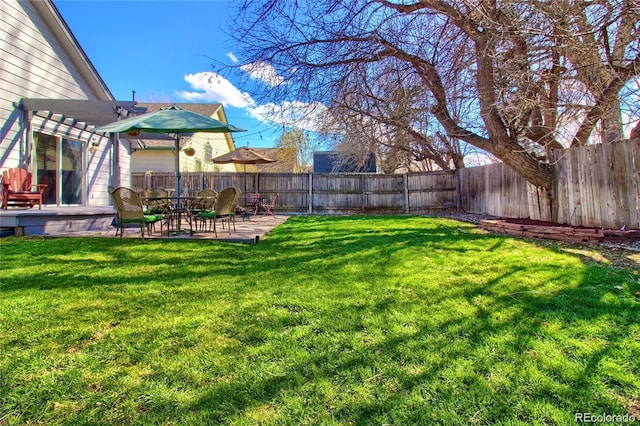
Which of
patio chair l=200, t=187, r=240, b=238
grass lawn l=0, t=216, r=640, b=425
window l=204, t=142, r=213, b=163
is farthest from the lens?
window l=204, t=142, r=213, b=163

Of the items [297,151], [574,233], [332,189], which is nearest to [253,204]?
[332,189]

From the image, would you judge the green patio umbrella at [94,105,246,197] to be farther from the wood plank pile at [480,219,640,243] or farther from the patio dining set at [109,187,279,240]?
the wood plank pile at [480,219,640,243]

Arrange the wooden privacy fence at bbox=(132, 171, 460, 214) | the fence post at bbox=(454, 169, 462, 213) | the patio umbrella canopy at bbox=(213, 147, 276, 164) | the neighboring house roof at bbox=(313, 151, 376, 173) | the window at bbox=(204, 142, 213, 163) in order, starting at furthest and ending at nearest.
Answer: the window at bbox=(204, 142, 213, 163), the neighboring house roof at bbox=(313, 151, 376, 173), the wooden privacy fence at bbox=(132, 171, 460, 214), the fence post at bbox=(454, 169, 462, 213), the patio umbrella canopy at bbox=(213, 147, 276, 164)

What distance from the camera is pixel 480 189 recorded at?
11.1m

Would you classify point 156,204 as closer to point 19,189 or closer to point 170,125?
point 170,125

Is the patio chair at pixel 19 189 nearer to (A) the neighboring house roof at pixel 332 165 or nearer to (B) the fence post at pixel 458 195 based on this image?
(A) the neighboring house roof at pixel 332 165

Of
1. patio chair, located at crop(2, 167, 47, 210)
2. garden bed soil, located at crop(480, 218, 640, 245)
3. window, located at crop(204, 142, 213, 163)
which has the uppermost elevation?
window, located at crop(204, 142, 213, 163)

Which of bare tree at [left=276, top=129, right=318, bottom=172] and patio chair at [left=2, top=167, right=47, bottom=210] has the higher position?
bare tree at [left=276, top=129, right=318, bottom=172]

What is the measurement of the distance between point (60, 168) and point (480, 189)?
11850 millimetres

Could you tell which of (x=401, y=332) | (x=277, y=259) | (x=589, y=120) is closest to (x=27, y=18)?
(x=277, y=259)

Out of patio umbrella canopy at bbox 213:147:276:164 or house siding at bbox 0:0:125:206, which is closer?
house siding at bbox 0:0:125:206

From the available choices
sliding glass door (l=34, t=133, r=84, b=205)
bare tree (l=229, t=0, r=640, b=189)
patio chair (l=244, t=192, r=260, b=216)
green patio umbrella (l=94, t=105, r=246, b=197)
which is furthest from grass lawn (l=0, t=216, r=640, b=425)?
patio chair (l=244, t=192, r=260, b=216)

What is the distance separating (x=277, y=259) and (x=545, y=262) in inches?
127

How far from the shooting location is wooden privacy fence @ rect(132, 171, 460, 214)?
13156 mm
